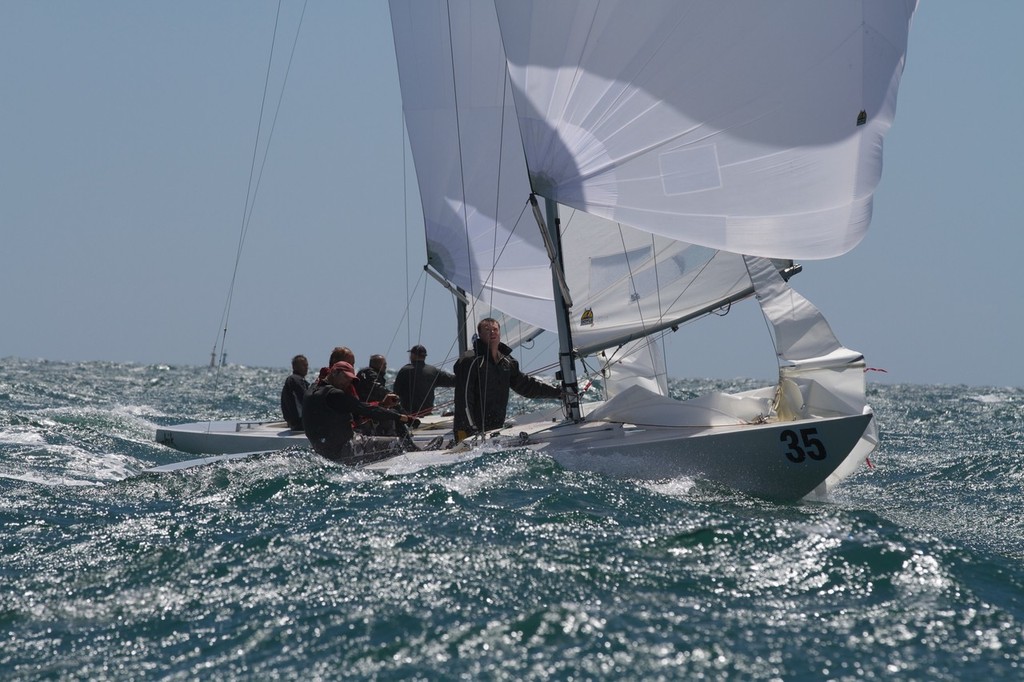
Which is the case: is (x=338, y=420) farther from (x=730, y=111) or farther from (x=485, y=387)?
(x=730, y=111)

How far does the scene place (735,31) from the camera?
7430 mm

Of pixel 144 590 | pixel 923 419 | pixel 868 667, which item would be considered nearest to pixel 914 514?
pixel 868 667

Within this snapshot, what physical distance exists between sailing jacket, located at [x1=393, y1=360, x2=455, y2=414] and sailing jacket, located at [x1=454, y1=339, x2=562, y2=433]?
7.81 feet

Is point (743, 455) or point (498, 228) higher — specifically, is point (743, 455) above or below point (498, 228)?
below

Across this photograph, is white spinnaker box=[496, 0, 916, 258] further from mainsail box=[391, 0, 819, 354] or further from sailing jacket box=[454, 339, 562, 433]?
mainsail box=[391, 0, 819, 354]

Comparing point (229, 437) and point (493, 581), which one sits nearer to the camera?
point (493, 581)

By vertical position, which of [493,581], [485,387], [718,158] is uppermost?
[718,158]

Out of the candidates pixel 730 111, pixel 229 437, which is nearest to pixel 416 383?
pixel 229 437

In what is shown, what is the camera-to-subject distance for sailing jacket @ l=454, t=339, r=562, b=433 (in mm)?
8156

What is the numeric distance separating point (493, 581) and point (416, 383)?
6.35 meters

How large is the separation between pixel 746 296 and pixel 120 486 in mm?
5344

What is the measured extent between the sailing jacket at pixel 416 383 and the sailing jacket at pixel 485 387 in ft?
7.81

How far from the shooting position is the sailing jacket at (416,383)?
35.2 ft

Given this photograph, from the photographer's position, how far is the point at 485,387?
26.8 ft
